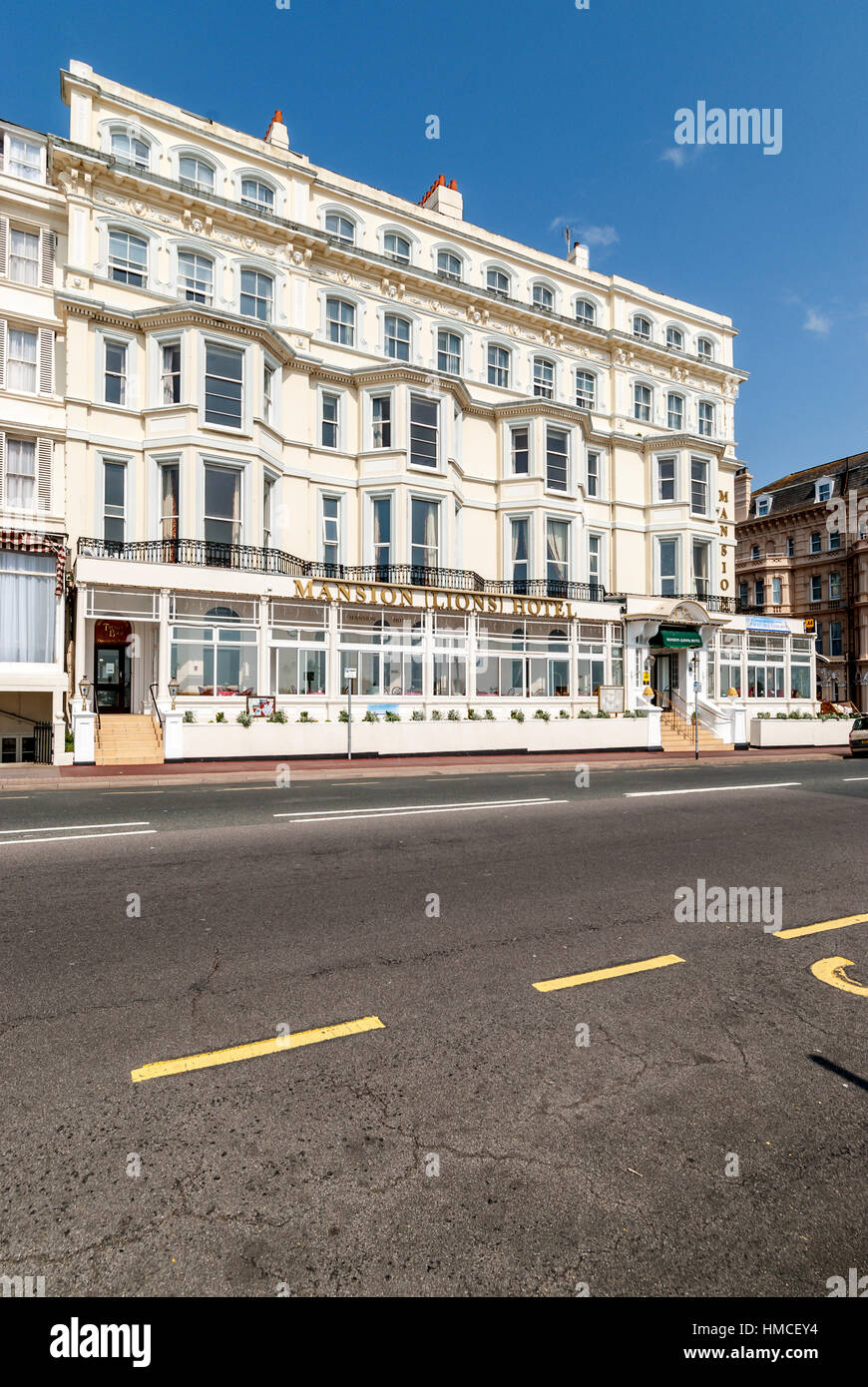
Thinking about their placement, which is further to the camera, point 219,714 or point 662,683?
point 662,683

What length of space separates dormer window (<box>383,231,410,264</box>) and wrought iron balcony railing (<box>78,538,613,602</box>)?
43.2 feet

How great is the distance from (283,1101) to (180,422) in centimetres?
2417

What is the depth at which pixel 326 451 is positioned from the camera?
27531 mm

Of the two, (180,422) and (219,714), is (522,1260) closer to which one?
(219,714)

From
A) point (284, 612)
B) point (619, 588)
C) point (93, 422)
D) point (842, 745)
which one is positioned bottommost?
point (842, 745)

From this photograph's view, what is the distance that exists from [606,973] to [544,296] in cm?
3548

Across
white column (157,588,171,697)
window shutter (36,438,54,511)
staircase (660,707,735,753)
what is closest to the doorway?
staircase (660,707,735,753)

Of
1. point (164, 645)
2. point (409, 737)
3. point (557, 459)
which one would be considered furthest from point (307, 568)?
point (557, 459)

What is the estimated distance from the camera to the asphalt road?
7.71 ft

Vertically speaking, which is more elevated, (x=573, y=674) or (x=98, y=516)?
(x=98, y=516)

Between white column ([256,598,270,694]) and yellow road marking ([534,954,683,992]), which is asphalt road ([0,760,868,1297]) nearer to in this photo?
yellow road marking ([534,954,683,992])

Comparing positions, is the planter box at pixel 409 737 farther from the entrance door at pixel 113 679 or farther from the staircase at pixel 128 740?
the entrance door at pixel 113 679

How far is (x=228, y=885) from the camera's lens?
6738mm
